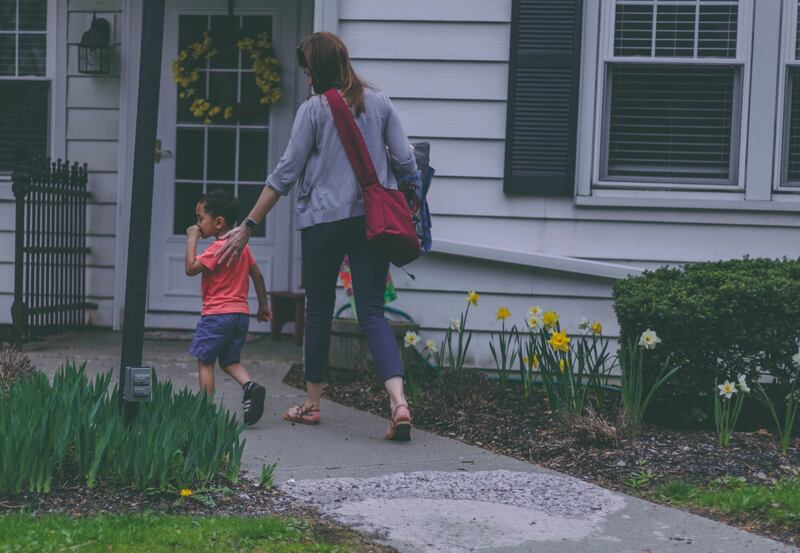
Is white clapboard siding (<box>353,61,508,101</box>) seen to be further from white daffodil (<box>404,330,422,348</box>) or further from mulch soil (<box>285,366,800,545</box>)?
mulch soil (<box>285,366,800,545</box>)

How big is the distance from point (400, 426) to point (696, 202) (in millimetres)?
2727

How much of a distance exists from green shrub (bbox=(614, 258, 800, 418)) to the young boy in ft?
6.44

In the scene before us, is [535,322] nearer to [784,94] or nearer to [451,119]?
[451,119]

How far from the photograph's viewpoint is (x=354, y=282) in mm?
5617

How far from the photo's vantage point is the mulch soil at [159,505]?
4074 mm

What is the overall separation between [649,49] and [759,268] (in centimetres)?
183

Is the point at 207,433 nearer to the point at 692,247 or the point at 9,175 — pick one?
the point at 692,247

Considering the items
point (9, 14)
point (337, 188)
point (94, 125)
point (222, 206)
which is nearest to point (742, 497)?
point (337, 188)

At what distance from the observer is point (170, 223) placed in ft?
29.8

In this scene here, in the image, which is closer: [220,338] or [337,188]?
[337,188]

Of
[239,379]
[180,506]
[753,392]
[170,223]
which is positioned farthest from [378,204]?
[170,223]

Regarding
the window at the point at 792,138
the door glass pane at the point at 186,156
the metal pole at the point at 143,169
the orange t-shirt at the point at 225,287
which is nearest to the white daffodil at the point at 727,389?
the window at the point at 792,138

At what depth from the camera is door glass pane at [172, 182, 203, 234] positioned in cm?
908

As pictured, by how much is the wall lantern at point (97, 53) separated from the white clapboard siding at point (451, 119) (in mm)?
2900
